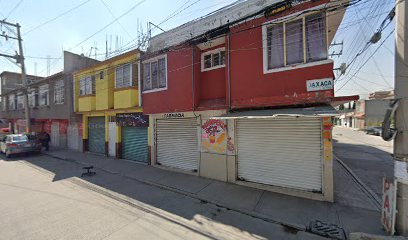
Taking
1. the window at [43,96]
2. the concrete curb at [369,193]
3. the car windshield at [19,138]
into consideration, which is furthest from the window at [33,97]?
the concrete curb at [369,193]

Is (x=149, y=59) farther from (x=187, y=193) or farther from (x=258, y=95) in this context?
(x=187, y=193)

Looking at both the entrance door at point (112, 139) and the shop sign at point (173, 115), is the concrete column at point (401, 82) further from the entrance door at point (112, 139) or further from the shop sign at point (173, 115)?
the entrance door at point (112, 139)

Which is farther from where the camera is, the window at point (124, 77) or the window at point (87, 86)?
the window at point (87, 86)

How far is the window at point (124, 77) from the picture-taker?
452 inches

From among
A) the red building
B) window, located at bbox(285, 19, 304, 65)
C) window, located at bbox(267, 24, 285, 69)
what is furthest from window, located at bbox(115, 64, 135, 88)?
window, located at bbox(285, 19, 304, 65)

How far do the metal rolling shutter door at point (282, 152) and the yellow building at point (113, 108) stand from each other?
6.21m

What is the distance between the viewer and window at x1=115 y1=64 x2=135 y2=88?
11484 mm

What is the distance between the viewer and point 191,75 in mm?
8852

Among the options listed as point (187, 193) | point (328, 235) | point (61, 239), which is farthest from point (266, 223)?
point (61, 239)

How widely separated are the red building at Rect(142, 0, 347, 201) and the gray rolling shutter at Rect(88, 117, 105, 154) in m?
6.24

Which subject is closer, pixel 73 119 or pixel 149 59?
pixel 149 59

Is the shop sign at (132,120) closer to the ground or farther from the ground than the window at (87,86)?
closer to the ground

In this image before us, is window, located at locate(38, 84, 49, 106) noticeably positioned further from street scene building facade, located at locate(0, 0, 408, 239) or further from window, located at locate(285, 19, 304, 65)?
window, located at locate(285, 19, 304, 65)

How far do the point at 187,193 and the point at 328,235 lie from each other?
169 inches
